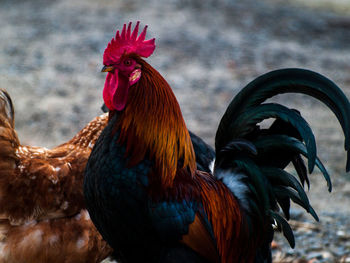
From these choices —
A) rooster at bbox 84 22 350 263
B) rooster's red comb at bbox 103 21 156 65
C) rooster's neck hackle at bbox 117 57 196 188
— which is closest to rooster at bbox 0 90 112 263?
rooster at bbox 84 22 350 263

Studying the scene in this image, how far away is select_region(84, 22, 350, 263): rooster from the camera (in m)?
2.99

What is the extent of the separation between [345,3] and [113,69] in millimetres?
10815

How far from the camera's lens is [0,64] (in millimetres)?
8508

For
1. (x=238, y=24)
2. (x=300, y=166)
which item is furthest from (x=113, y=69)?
(x=238, y=24)

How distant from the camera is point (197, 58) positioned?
9008mm

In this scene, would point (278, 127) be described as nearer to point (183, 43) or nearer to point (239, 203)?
point (239, 203)

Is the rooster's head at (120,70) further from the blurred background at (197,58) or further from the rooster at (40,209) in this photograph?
the blurred background at (197,58)

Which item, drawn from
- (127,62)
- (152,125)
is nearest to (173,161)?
(152,125)

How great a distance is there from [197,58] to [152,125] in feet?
20.1

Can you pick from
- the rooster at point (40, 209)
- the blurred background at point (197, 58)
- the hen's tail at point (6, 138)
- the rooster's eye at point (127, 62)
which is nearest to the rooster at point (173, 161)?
the rooster's eye at point (127, 62)

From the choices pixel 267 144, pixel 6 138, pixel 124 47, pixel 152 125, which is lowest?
pixel 6 138

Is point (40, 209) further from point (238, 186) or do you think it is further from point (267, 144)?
point (267, 144)

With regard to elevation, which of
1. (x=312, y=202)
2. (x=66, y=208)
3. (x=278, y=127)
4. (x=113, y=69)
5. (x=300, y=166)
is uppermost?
(x=113, y=69)

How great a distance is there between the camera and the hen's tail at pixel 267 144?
3.09 m
